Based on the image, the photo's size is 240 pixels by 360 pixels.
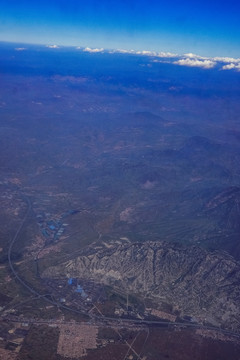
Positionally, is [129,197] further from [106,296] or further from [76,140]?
[76,140]

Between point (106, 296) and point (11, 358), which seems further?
point (106, 296)

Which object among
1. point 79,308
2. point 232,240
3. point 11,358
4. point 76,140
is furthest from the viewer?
point 76,140

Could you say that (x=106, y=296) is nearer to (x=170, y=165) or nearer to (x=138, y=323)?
(x=138, y=323)

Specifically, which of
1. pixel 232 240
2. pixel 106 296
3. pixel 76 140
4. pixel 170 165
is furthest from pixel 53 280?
pixel 76 140

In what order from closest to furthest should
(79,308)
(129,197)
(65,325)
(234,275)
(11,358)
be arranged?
(11,358), (65,325), (79,308), (234,275), (129,197)

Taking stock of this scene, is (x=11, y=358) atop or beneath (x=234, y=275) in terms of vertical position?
beneath

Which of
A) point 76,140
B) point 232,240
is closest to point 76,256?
point 232,240
